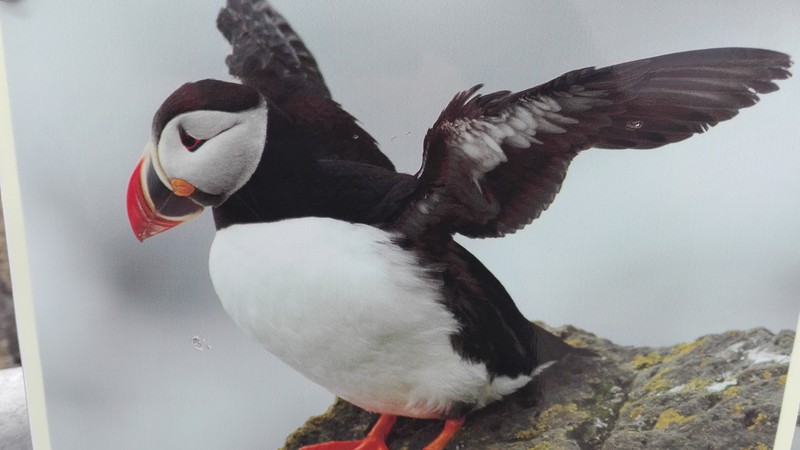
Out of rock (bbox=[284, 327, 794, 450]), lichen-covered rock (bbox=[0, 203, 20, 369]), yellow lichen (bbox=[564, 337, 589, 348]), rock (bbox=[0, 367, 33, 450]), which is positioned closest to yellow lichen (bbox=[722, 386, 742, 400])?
rock (bbox=[284, 327, 794, 450])

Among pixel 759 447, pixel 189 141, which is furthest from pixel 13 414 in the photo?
pixel 759 447

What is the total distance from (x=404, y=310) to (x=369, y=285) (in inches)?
2.6

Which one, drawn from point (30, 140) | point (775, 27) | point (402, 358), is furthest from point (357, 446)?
point (775, 27)

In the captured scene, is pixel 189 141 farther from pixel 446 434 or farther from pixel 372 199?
pixel 446 434

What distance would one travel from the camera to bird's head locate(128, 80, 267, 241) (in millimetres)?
1029

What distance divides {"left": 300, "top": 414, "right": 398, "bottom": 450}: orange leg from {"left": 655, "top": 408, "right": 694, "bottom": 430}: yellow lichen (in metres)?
0.45

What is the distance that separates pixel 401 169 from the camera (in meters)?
1.03

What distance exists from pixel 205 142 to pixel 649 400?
827 mm

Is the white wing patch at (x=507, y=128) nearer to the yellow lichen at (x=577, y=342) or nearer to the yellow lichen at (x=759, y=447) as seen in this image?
the yellow lichen at (x=577, y=342)

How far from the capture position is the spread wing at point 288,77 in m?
1.03

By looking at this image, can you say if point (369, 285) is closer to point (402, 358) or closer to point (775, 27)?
point (402, 358)

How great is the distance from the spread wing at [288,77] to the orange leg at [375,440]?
1.51 feet

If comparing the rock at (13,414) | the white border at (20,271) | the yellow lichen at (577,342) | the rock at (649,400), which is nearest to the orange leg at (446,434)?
the rock at (649,400)

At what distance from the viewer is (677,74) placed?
94 centimetres
